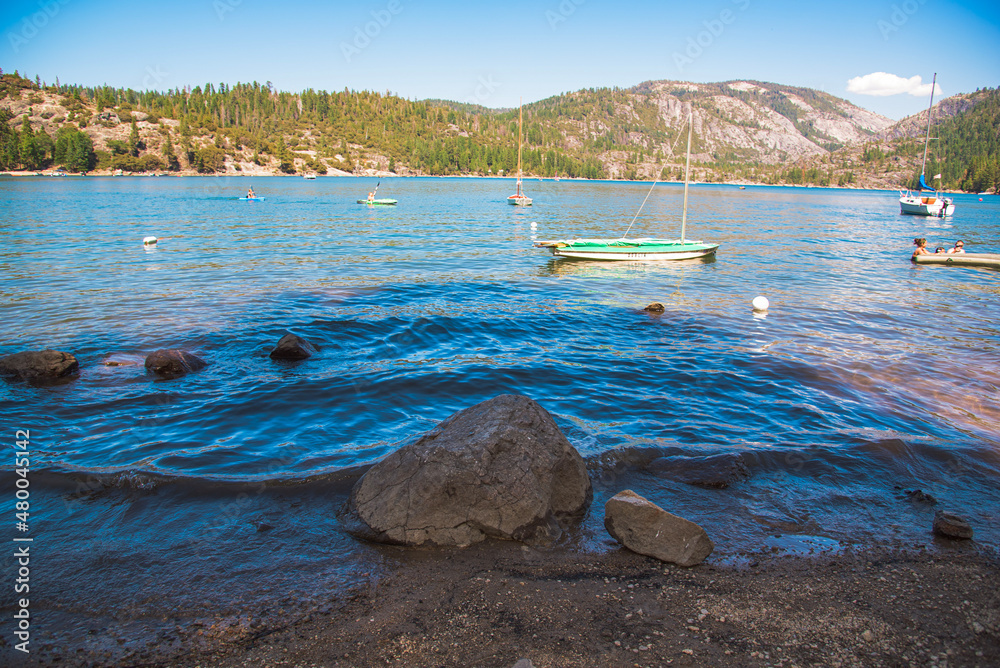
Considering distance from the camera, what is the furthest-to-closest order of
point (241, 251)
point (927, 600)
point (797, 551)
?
1. point (241, 251)
2. point (797, 551)
3. point (927, 600)

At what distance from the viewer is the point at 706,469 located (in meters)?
7.76

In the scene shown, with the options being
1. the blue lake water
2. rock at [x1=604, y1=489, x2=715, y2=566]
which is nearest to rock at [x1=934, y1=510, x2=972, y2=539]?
the blue lake water

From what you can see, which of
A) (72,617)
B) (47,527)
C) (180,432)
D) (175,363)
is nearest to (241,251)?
(175,363)

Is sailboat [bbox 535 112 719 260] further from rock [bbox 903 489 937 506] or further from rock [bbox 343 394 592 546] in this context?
rock [bbox 343 394 592 546]

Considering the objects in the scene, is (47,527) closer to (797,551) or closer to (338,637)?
(338,637)

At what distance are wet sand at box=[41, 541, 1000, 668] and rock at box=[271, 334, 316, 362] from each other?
26.7 feet

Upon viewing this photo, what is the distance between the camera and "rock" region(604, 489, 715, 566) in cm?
566

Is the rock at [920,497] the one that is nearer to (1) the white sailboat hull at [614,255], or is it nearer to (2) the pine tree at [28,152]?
(1) the white sailboat hull at [614,255]

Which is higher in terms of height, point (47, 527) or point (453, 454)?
point (453, 454)

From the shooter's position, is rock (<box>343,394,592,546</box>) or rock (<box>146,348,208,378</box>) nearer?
rock (<box>343,394,592,546</box>)

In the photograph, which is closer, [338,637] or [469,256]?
[338,637]

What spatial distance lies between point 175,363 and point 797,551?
11.9 metres

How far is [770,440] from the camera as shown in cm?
905

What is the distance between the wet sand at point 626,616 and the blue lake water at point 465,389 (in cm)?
62
